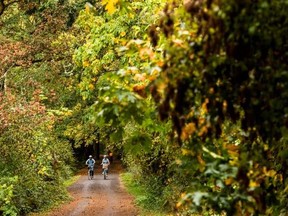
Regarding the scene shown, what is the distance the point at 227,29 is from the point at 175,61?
1.49 feet

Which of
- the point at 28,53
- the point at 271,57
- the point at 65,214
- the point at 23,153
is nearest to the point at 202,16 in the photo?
the point at 271,57

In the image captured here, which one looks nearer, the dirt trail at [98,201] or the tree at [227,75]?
the tree at [227,75]

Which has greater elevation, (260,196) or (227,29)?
(227,29)

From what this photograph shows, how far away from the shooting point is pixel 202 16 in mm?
3762

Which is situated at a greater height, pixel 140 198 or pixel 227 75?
pixel 227 75

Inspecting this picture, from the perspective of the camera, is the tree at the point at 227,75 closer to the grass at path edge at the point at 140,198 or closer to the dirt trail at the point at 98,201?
the grass at path edge at the point at 140,198

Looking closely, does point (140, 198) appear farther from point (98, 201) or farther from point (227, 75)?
point (227, 75)

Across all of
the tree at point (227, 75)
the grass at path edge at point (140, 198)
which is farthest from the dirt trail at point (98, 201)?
the tree at point (227, 75)

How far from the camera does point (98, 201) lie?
25969 mm

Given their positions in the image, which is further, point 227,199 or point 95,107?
point 95,107

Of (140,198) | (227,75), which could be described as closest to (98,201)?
(140,198)

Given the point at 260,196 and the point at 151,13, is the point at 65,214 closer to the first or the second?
the point at 151,13

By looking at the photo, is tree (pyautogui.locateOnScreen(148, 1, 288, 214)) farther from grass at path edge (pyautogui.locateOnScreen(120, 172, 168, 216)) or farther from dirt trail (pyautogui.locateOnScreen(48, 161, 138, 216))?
dirt trail (pyautogui.locateOnScreen(48, 161, 138, 216))

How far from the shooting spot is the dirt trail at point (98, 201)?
21.9 m
